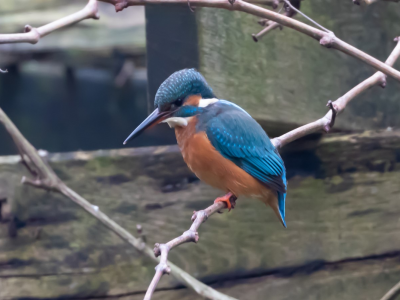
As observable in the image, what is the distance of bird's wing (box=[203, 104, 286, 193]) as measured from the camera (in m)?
1.43

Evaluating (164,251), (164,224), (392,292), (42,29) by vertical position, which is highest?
(42,29)

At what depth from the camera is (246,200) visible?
162 cm

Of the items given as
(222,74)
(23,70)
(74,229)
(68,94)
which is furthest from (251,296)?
(23,70)

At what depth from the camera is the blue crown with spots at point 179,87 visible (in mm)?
1276

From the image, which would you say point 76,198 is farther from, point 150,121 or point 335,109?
point 335,109

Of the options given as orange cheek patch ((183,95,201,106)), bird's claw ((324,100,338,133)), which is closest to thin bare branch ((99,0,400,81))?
bird's claw ((324,100,338,133))

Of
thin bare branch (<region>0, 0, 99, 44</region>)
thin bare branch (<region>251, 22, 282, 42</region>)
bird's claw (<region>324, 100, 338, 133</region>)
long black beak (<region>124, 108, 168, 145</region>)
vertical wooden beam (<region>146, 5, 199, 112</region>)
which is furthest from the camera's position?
vertical wooden beam (<region>146, 5, 199, 112</region>)

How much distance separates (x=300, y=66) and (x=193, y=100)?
40 cm

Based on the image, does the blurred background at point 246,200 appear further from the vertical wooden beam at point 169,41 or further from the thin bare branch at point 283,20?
the thin bare branch at point 283,20

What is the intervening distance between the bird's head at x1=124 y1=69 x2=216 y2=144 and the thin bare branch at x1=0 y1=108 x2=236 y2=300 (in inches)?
13.9

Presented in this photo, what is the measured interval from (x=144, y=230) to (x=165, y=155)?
27cm

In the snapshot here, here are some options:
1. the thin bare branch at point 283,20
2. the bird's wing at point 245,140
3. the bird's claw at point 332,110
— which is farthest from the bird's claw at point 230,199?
the thin bare branch at point 283,20

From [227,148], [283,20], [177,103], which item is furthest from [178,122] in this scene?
[283,20]

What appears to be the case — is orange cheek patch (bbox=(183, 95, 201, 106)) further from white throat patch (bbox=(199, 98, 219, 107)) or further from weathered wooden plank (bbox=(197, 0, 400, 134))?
weathered wooden plank (bbox=(197, 0, 400, 134))
